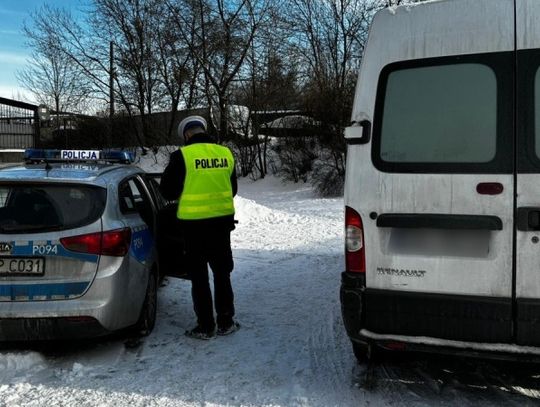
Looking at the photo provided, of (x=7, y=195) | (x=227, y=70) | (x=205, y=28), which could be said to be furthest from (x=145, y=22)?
(x=7, y=195)

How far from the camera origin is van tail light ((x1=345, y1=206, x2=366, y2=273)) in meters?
3.30

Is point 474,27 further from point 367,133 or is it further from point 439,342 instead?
point 439,342

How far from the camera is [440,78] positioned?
10.3 ft

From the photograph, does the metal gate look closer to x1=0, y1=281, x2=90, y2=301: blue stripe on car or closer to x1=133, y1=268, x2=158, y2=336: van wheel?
x1=133, y1=268, x2=158, y2=336: van wheel

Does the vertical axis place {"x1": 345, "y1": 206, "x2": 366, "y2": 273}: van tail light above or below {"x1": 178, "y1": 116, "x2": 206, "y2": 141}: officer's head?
below

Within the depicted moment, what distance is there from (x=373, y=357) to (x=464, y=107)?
1.98 metres

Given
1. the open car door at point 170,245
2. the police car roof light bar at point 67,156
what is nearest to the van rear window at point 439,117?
the open car door at point 170,245

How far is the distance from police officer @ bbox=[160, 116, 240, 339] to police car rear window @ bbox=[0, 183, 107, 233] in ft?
2.24

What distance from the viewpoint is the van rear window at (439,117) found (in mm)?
3055

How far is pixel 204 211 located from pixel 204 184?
0.76 feet

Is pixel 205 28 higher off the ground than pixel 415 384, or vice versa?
pixel 205 28

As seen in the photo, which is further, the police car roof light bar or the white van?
the police car roof light bar

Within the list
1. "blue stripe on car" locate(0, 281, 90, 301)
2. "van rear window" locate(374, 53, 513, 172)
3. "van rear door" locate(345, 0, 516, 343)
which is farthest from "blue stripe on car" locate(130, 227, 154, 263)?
"van rear window" locate(374, 53, 513, 172)

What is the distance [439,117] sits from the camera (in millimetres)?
3123
